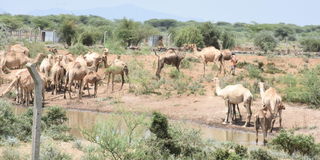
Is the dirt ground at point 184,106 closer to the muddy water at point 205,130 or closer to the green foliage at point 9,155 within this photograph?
the muddy water at point 205,130

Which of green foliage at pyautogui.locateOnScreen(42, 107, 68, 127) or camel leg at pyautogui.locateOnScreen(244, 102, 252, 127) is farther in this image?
camel leg at pyautogui.locateOnScreen(244, 102, 252, 127)

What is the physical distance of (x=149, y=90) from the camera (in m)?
25.6

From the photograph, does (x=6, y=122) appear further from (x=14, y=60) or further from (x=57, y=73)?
(x=14, y=60)

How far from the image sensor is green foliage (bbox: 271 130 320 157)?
14.7 metres

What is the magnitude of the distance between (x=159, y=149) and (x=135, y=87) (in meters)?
12.9

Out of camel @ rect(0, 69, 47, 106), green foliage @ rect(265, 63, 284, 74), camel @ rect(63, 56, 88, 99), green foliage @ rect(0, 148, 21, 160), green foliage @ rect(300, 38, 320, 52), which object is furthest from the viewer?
green foliage @ rect(300, 38, 320, 52)

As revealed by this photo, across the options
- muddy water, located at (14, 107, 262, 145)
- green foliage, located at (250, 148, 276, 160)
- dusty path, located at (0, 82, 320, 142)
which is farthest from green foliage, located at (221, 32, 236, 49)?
green foliage, located at (250, 148, 276, 160)

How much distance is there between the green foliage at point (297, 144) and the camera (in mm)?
14703

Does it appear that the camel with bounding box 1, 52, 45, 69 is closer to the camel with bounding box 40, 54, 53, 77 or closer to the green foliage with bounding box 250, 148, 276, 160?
the camel with bounding box 40, 54, 53, 77

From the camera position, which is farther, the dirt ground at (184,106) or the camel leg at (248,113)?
the dirt ground at (184,106)

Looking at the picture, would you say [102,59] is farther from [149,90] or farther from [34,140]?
[34,140]

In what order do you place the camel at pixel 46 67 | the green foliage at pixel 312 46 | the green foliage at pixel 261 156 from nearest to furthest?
the green foliage at pixel 261 156
the camel at pixel 46 67
the green foliage at pixel 312 46

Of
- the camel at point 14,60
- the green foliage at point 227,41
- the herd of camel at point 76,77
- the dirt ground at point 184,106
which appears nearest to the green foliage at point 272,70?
the herd of camel at point 76,77

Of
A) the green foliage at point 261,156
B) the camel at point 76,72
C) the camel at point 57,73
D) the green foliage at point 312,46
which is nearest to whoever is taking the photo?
the green foliage at point 261,156
